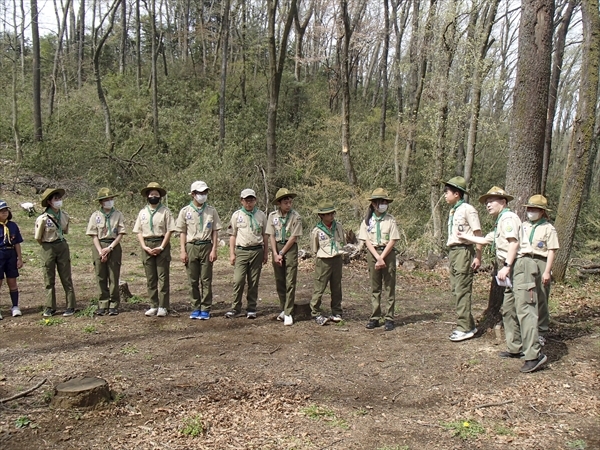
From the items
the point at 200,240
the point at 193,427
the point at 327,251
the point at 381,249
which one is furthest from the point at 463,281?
the point at 193,427

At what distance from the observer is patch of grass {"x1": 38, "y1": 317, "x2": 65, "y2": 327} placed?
23.3 ft

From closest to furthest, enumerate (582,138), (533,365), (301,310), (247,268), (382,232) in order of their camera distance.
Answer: (533,365)
(382,232)
(247,268)
(301,310)
(582,138)

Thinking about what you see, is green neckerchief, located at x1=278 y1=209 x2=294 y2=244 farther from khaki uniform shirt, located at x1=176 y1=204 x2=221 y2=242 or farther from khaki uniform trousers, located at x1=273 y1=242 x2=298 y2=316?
khaki uniform shirt, located at x1=176 y1=204 x2=221 y2=242

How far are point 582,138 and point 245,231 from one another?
699 centimetres

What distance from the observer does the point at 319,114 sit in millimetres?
28016

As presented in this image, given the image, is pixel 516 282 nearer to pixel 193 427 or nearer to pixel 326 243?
pixel 326 243

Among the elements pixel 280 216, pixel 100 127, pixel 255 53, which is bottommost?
pixel 280 216

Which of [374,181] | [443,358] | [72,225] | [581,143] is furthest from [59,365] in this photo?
[374,181]

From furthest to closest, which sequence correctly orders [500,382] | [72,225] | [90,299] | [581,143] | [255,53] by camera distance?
1. [255,53]
2. [72,225]
3. [581,143]
4. [90,299]
5. [500,382]

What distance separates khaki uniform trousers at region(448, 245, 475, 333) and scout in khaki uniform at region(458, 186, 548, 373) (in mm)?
417

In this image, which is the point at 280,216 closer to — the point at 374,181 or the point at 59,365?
the point at 59,365

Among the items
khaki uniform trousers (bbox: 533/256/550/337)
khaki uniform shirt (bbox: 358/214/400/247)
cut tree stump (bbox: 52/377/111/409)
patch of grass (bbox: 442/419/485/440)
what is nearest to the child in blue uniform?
cut tree stump (bbox: 52/377/111/409)

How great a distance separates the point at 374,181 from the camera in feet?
70.0

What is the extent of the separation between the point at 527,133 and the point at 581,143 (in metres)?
4.12
